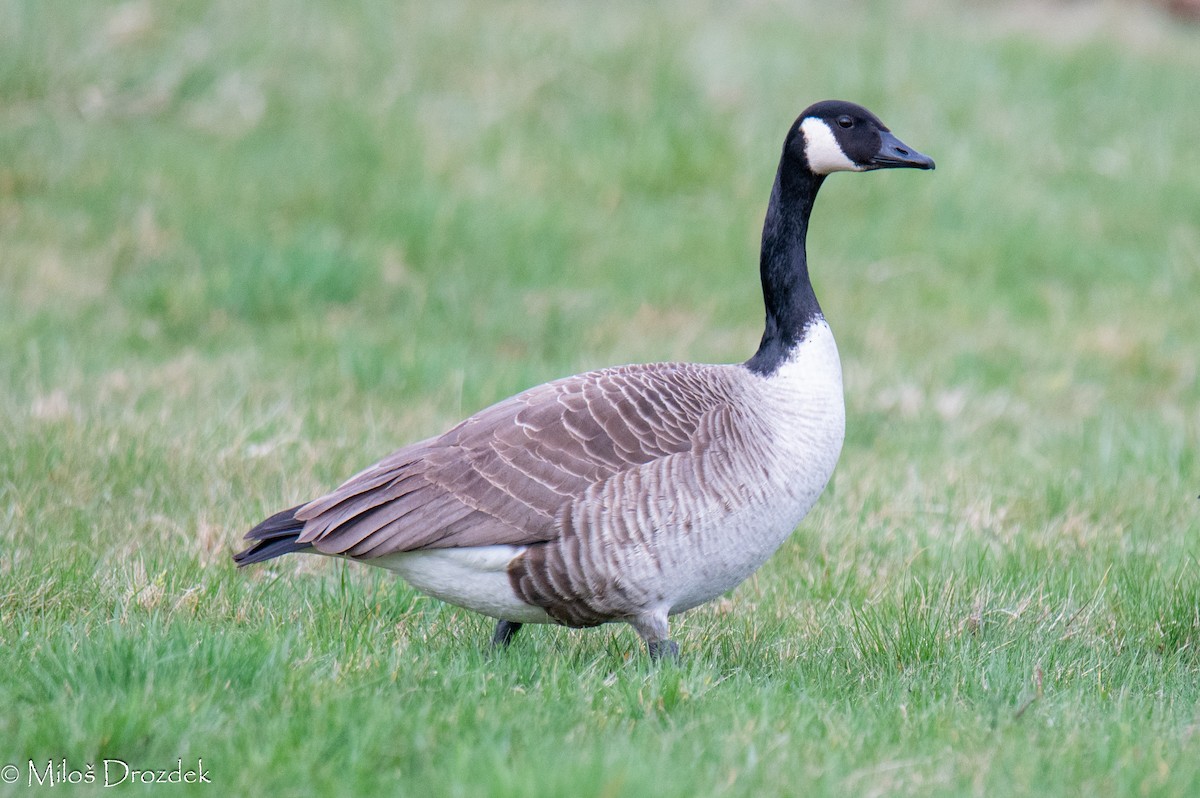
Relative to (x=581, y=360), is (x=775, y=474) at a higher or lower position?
higher

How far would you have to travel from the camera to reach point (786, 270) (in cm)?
482

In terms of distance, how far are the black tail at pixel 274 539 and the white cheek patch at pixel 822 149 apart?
229cm

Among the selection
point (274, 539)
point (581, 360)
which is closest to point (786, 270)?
point (274, 539)

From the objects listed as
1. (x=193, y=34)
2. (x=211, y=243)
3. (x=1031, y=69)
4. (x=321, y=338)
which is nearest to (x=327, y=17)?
(x=193, y=34)

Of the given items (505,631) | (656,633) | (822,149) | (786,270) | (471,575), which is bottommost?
(505,631)

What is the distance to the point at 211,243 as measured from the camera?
886cm

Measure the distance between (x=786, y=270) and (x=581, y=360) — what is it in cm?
341

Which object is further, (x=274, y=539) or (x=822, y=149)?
(x=822, y=149)

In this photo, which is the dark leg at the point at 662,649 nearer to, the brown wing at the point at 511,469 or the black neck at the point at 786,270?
the brown wing at the point at 511,469

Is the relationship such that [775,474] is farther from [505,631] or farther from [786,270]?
[505,631]

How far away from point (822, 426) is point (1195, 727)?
1.47 meters

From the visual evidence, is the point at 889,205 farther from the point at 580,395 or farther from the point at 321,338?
the point at 580,395

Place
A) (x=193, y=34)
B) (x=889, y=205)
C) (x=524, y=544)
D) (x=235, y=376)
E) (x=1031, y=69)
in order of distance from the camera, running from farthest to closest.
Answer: (x=1031, y=69), (x=193, y=34), (x=889, y=205), (x=235, y=376), (x=524, y=544)

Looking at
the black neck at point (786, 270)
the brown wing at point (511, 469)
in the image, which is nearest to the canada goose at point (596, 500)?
the brown wing at point (511, 469)
